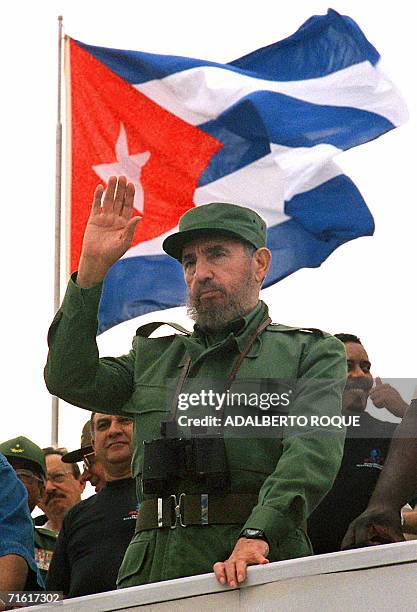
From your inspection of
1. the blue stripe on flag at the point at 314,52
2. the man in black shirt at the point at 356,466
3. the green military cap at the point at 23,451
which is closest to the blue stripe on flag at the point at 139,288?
the blue stripe on flag at the point at 314,52

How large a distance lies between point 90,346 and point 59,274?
253 inches

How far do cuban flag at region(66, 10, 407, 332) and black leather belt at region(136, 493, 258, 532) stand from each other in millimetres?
6354

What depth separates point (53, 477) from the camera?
7.51 m

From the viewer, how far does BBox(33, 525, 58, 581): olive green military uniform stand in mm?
6773

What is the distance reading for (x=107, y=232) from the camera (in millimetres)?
4934

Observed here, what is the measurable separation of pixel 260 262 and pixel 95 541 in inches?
59.7

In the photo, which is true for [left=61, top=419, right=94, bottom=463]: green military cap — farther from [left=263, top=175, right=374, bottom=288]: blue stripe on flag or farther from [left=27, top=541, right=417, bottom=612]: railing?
[left=263, top=175, right=374, bottom=288]: blue stripe on flag

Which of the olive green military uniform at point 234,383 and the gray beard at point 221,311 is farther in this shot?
the gray beard at point 221,311

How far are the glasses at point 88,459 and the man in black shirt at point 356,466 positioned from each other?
4.69 ft

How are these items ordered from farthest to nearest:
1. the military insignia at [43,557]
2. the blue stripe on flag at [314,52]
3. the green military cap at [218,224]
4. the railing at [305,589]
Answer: the blue stripe on flag at [314,52] → the military insignia at [43,557] → the green military cap at [218,224] → the railing at [305,589]

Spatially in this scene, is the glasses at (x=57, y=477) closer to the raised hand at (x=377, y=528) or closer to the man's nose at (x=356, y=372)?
the man's nose at (x=356, y=372)

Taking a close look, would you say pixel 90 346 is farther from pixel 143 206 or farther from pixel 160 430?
pixel 143 206

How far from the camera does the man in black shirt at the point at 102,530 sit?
5.67 meters

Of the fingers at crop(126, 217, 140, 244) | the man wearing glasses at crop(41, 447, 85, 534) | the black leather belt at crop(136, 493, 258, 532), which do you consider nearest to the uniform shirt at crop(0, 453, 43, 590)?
the black leather belt at crop(136, 493, 258, 532)
